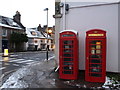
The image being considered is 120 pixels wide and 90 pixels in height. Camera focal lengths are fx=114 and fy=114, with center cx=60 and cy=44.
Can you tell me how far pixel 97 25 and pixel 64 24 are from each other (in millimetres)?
2099

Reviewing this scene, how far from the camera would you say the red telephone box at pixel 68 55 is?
234 inches

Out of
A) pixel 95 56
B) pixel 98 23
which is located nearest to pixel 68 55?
pixel 95 56

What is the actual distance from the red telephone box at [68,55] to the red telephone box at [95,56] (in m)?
0.62

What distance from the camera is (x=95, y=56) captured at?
5758 mm

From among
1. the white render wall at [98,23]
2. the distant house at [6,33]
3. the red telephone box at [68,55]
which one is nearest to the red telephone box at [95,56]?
the red telephone box at [68,55]

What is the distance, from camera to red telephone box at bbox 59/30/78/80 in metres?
5.95

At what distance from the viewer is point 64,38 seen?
606 cm

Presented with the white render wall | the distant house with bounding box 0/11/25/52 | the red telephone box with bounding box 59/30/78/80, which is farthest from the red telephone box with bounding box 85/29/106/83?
the distant house with bounding box 0/11/25/52

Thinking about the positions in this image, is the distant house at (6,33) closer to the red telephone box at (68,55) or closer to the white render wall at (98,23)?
the white render wall at (98,23)

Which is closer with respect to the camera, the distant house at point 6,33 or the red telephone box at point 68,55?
the red telephone box at point 68,55

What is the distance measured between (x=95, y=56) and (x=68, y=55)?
1.39m

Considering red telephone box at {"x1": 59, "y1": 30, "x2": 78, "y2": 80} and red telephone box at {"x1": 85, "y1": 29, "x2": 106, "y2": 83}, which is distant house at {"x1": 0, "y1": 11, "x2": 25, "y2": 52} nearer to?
red telephone box at {"x1": 59, "y1": 30, "x2": 78, "y2": 80}

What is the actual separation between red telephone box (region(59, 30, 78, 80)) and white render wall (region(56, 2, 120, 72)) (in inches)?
51.9

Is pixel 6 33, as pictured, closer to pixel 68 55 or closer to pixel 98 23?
pixel 68 55
